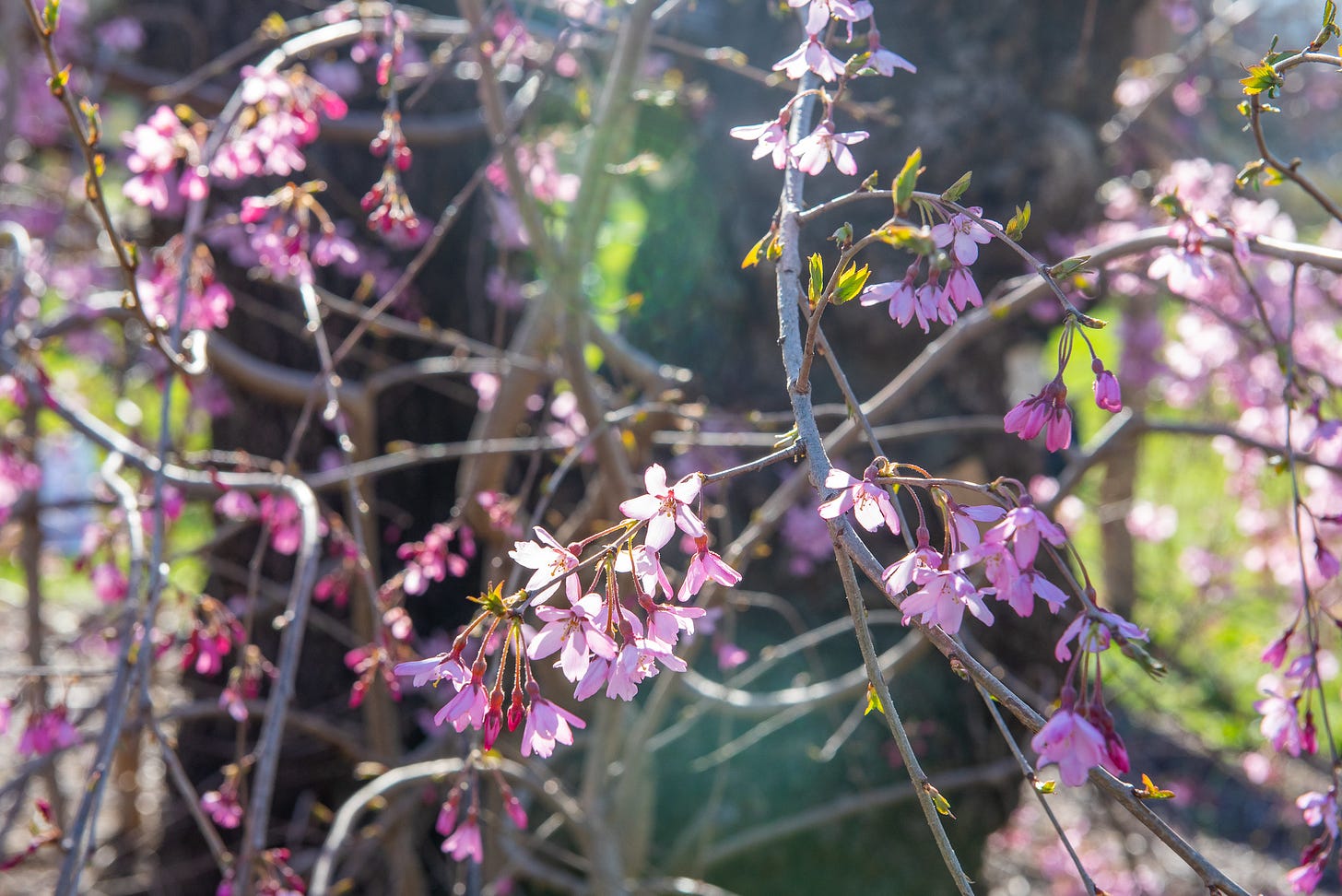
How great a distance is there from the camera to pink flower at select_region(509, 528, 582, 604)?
0.83 m

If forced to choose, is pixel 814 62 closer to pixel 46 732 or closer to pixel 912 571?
pixel 912 571

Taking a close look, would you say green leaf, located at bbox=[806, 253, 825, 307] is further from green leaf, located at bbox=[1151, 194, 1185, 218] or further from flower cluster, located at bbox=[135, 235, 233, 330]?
flower cluster, located at bbox=[135, 235, 233, 330]

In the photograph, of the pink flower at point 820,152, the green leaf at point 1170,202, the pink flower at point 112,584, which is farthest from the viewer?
the pink flower at point 112,584

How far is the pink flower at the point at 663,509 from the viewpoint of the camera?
817mm

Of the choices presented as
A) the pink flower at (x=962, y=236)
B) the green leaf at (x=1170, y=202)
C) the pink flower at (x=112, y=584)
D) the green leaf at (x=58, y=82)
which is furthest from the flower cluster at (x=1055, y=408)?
the pink flower at (x=112, y=584)

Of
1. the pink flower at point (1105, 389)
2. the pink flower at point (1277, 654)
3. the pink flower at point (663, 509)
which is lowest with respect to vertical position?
the pink flower at point (1277, 654)

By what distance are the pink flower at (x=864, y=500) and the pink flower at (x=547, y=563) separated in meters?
0.22

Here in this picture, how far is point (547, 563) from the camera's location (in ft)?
2.86

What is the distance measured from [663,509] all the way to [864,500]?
0.17 metres

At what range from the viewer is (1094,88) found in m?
2.94

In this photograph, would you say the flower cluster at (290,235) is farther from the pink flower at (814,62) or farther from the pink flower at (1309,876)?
the pink flower at (1309,876)

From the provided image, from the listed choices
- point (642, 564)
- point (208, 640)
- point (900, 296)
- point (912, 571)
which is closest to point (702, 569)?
point (642, 564)

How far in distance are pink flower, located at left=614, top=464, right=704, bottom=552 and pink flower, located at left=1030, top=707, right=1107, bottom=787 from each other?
0.30 meters

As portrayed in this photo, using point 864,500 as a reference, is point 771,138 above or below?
above
